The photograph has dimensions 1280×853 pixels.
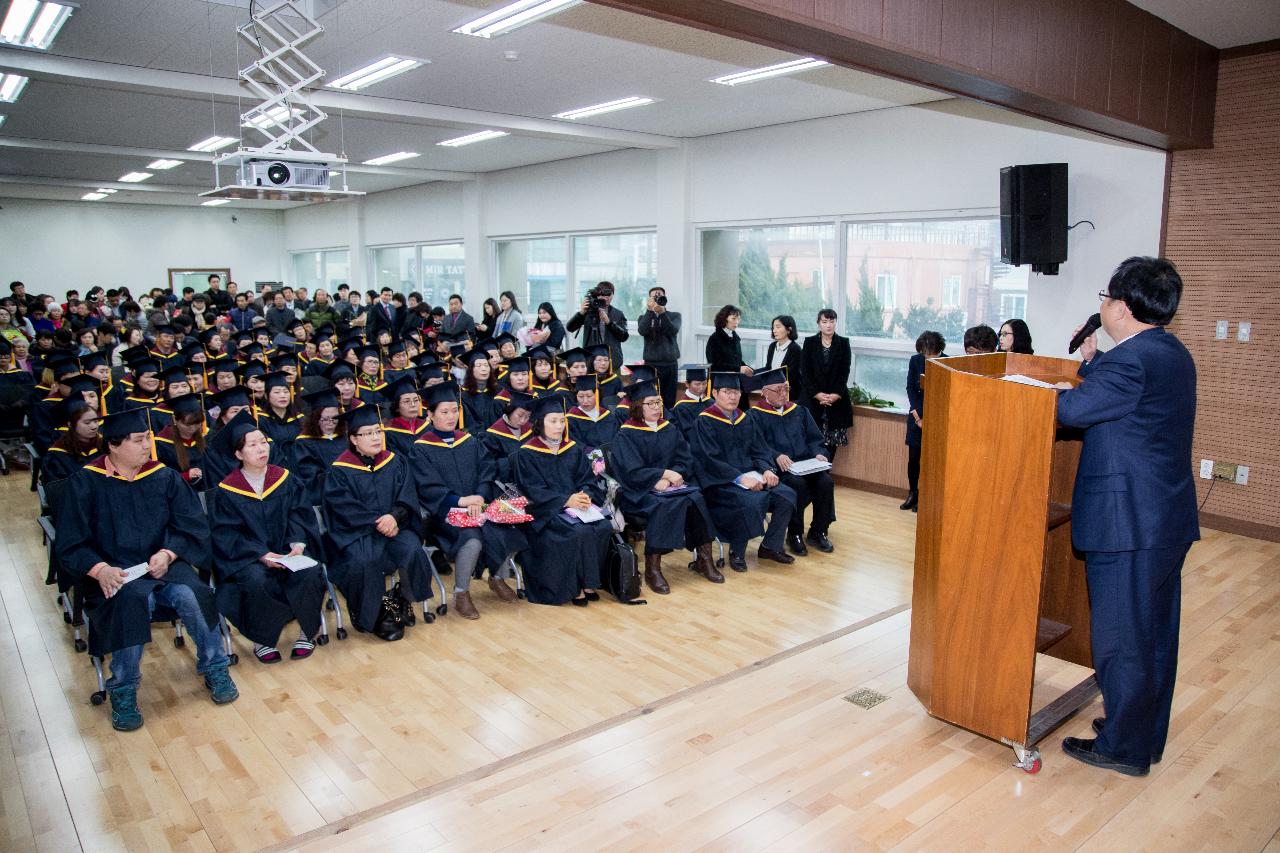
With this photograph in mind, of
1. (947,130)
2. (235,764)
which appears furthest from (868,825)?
(947,130)

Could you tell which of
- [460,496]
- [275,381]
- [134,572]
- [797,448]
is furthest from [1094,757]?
[275,381]

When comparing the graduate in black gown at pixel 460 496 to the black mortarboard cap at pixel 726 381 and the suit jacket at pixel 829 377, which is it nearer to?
the black mortarboard cap at pixel 726 381

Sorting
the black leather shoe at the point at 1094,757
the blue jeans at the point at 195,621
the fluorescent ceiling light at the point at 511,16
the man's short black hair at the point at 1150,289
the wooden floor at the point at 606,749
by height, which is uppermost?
the fluorescent ceiling light at the point at 511,16

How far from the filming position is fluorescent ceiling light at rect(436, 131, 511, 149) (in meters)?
11.3

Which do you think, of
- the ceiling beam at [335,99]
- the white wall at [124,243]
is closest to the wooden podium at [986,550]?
the ceiling beam at [335,99]

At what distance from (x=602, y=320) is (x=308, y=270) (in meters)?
15.9

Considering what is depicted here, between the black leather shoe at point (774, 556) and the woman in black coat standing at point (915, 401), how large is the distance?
1.63 metres

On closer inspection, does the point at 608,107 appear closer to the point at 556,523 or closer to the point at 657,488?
the point at 657,488

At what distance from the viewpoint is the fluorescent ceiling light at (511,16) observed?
5.77 metres

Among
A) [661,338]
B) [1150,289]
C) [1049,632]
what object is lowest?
[1049,632]

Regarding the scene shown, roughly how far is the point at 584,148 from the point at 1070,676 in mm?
10160

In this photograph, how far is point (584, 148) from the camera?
41.2 ft

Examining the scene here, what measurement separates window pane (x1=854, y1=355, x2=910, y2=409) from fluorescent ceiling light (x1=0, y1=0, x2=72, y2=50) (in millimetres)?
7734

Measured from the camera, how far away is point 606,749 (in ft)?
12.1
